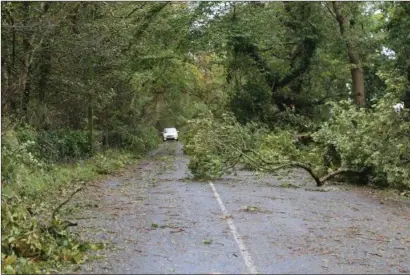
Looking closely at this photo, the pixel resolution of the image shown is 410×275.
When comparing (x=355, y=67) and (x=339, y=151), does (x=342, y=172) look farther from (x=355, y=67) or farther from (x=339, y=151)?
(x=355, y=67)

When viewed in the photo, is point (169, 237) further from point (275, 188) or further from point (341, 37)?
point (341, 37)

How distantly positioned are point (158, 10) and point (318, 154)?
39.2 ft

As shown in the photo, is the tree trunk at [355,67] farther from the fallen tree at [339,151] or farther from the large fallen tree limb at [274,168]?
the large fallen tree limb at [274,168]

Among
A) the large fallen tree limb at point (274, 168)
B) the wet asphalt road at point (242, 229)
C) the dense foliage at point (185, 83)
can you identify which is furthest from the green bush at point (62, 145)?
the large fallen tree limb at point (274, 168)

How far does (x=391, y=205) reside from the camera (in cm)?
1415

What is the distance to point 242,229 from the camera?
31.4 ft

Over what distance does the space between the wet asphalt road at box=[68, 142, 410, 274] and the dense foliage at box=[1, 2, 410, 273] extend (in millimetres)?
1032

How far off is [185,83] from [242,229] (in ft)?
102

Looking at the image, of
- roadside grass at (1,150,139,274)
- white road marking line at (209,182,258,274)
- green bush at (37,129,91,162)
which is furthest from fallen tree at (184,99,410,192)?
roadside grass at (1,150,139,274)

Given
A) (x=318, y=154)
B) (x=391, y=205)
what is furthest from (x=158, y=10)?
(x=391, y=205)

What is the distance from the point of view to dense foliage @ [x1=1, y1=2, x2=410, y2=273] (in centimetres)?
1381

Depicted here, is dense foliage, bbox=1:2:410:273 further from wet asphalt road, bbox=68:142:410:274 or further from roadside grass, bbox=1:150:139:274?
wet asphalt road, bbox=68:142:410:274

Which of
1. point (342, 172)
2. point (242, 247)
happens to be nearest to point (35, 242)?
point (242, 247)

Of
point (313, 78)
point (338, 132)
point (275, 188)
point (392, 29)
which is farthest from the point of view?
point (313, 78)
